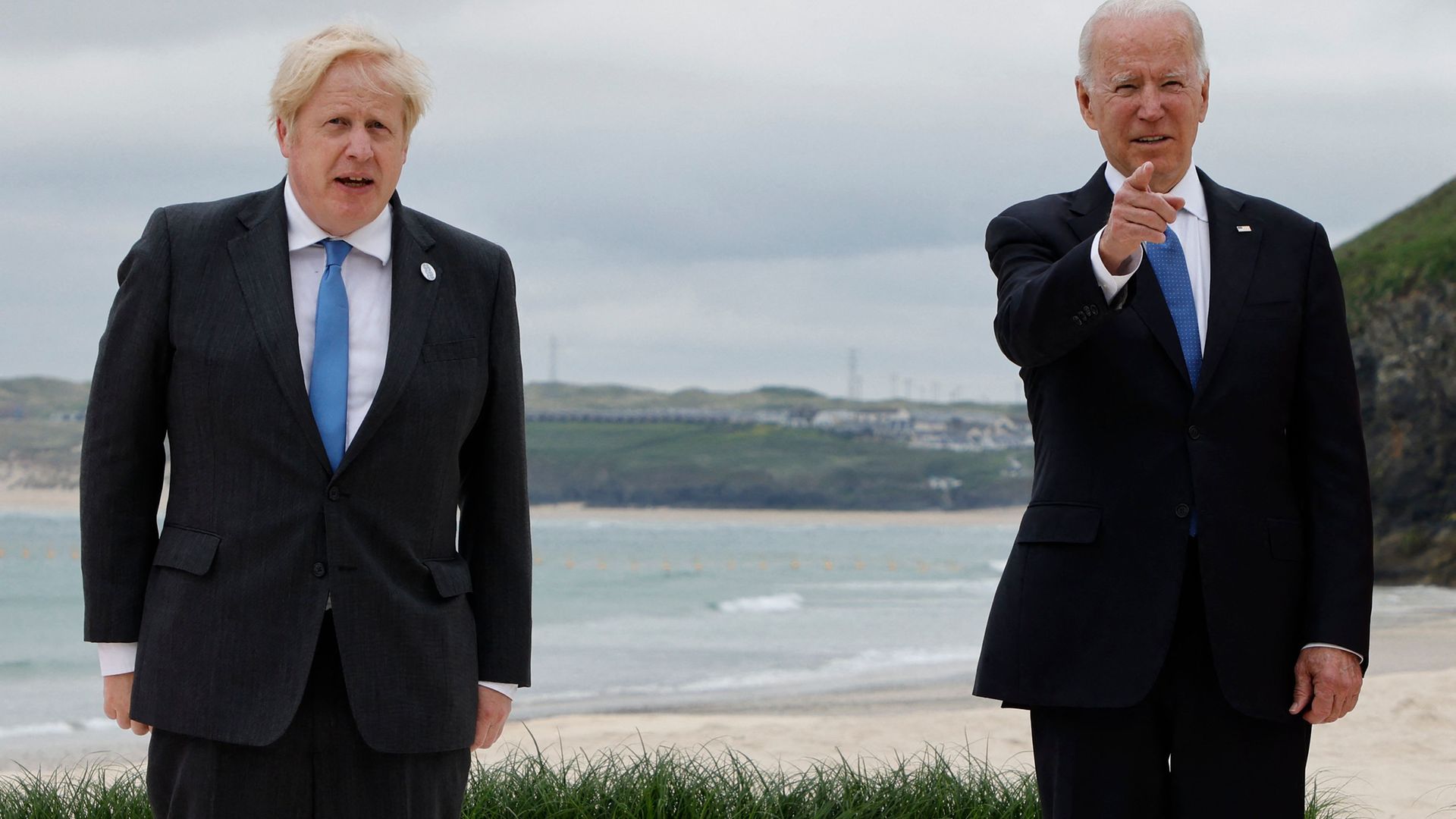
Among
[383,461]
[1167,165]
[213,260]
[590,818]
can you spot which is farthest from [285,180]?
[590,818]

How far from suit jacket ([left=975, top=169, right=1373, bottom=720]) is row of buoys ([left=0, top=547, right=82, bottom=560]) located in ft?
129

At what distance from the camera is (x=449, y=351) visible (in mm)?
2416

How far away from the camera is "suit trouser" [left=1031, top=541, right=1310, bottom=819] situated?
7.68 feet

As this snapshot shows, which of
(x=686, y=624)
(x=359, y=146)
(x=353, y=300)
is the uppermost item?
(x=359, y=146)

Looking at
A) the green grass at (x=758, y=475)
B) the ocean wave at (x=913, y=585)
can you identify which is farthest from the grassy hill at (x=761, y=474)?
the ocean wave at (x=913, y=585)

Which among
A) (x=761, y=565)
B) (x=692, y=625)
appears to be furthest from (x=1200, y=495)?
(x=761, y=565)

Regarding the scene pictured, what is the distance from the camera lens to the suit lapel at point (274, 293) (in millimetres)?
2264

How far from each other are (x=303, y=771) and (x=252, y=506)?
42 centimetres

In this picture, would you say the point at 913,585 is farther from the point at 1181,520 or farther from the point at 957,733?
the point at 1181,520

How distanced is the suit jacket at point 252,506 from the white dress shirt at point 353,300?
31mm

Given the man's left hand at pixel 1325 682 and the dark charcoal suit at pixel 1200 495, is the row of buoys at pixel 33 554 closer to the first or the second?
the dark charcoal suit at pixel 1200 495

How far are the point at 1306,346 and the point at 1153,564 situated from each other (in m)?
0.45

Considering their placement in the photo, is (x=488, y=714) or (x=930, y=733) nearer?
(x=488, y=714)

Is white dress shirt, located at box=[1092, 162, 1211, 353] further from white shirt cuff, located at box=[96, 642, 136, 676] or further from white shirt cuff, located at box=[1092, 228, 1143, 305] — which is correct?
white shirt cuff, located at box=[96, 642, 136, 676]
